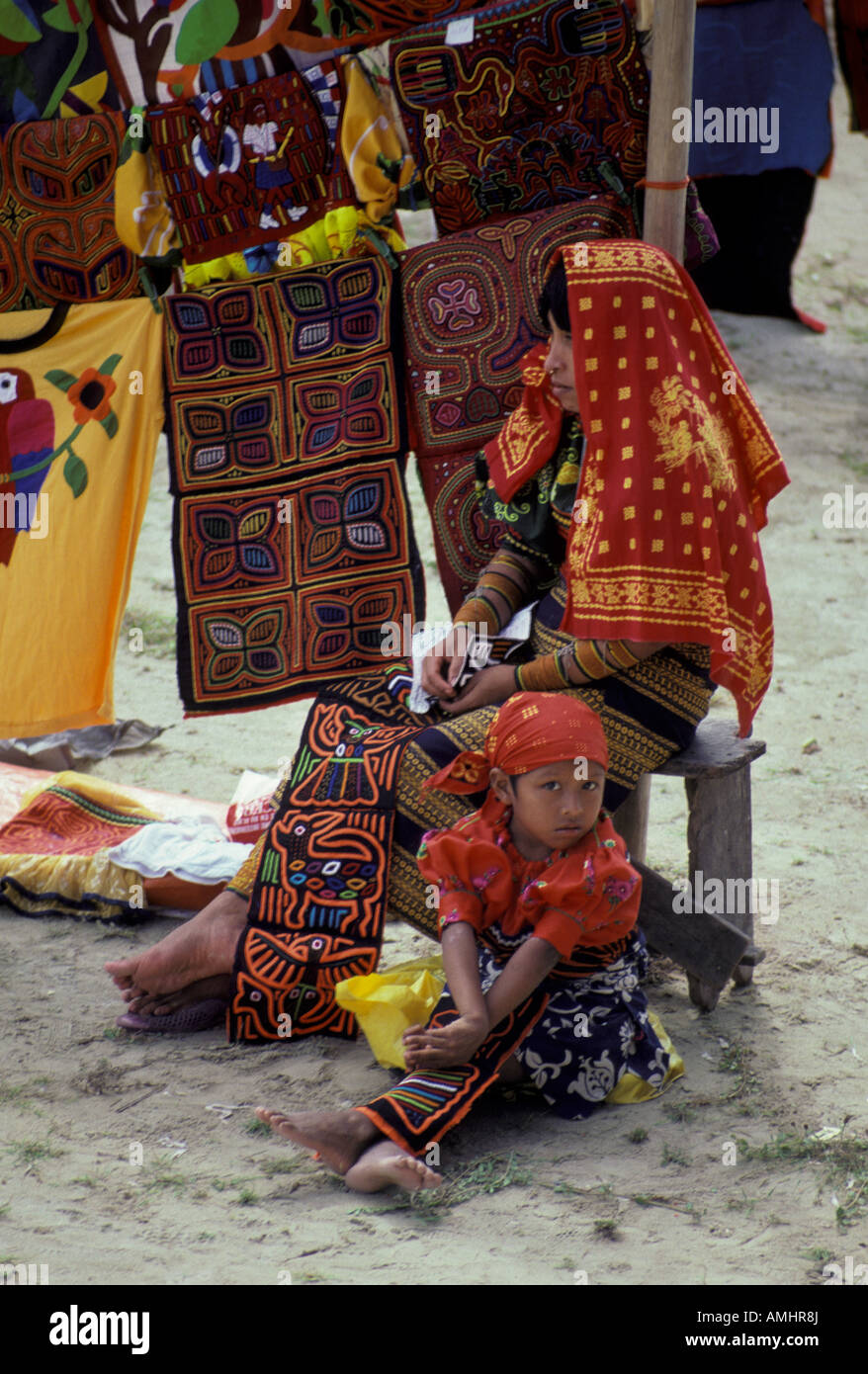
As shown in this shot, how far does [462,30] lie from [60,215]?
115 centimetres

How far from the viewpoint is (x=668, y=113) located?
9.95 feet

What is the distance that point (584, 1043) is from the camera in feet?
9.00

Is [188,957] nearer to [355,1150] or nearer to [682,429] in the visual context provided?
[355,1150]

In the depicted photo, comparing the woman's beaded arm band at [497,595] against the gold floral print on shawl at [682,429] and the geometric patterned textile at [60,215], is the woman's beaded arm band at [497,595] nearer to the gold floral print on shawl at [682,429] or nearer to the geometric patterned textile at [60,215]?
the gold floral print on shawl at [682,429]

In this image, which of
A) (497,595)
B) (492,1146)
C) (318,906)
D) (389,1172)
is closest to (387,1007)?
(318,906)

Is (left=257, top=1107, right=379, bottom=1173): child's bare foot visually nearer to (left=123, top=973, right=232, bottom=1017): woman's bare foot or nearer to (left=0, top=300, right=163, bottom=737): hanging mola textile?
(left=123, top=973, right=232, bottom=1017): woman's bare foot

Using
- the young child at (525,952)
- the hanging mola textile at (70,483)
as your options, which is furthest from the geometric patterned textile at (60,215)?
the young child at (525,952)

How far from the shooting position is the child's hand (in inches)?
98.9

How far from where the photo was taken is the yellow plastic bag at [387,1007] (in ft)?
9.45

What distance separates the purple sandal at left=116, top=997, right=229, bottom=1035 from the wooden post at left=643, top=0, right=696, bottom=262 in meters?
2.01

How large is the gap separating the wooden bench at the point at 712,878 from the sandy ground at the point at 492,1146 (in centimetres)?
12

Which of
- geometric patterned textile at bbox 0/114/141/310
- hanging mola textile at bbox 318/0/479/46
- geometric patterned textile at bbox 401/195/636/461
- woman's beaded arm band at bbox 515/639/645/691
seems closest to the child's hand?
woman's beaded arm band at bbox 515/639/645/691

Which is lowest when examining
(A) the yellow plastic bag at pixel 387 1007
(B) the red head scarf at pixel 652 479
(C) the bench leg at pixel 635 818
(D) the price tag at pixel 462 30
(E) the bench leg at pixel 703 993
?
(E) the bench leg at pixel 703 993

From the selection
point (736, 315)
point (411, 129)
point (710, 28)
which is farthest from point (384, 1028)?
point (736, 315)
